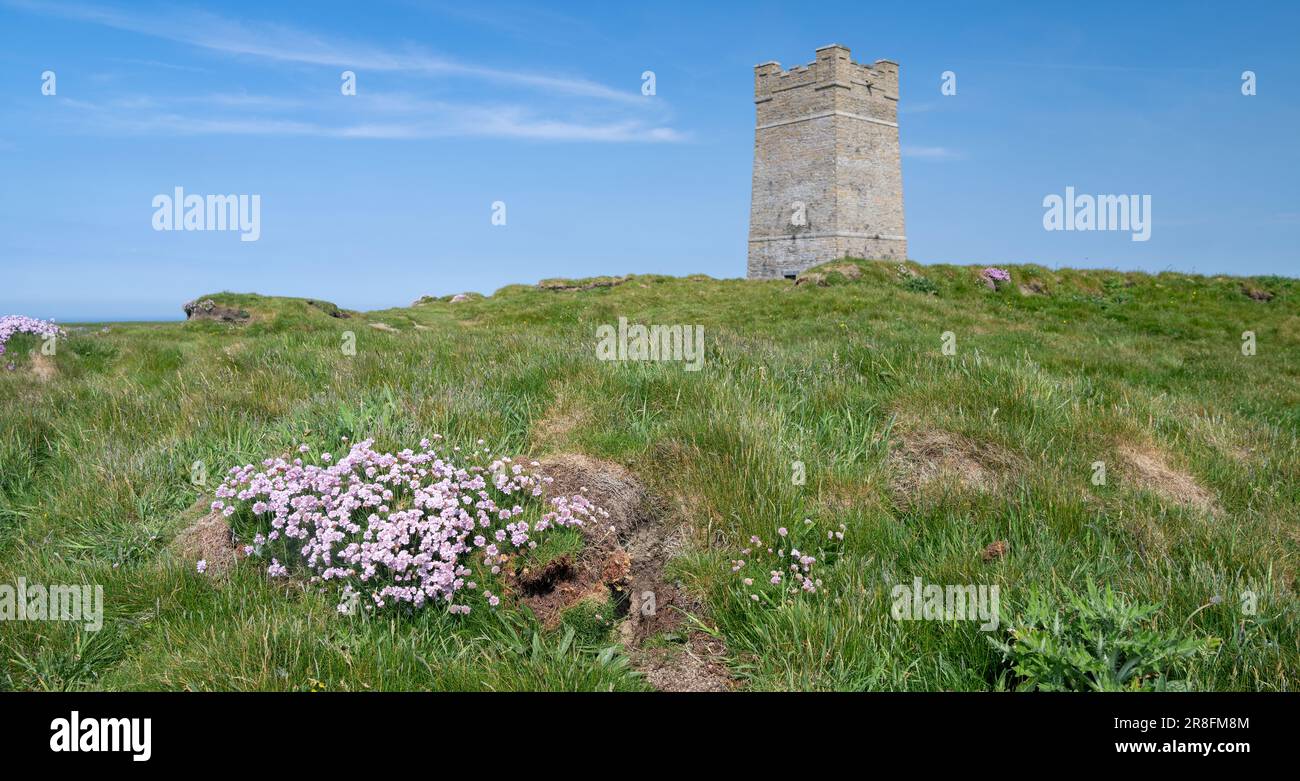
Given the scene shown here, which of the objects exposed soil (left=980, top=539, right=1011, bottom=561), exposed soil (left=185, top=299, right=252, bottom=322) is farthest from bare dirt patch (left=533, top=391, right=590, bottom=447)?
exposed soil (left=185, top=299, right=252, bottom=322)

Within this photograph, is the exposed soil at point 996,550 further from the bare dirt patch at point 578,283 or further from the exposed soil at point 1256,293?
the bare dirt patch at point 578,283

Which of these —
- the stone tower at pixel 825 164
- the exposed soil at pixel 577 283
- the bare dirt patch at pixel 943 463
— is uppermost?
the stone tower at pixel 825 164

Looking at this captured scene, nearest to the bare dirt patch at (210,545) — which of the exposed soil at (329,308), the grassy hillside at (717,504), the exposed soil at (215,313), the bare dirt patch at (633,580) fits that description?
the grassy hillside at (717,504)

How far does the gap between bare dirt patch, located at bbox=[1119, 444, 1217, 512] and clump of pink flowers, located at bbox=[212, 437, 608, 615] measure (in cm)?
460

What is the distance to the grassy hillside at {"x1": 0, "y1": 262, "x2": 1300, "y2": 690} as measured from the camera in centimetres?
373

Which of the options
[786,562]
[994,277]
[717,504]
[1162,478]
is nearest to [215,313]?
[717,504]

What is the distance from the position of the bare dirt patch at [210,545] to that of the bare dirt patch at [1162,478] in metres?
6.61

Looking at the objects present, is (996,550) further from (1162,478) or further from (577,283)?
(577,283)

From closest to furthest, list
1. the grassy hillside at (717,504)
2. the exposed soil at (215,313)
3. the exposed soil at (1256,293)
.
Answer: the grassy hillside at (717,504)
the exposed soil at (215,313)
the exposed soil at (1256,293)

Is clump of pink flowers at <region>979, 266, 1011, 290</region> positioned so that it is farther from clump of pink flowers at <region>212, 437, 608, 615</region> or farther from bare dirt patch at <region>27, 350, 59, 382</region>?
bare dirt patch at <region>27, 350, 59, 382</region>

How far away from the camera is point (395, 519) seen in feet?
14.6

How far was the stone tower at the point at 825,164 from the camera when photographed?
1438 inches
